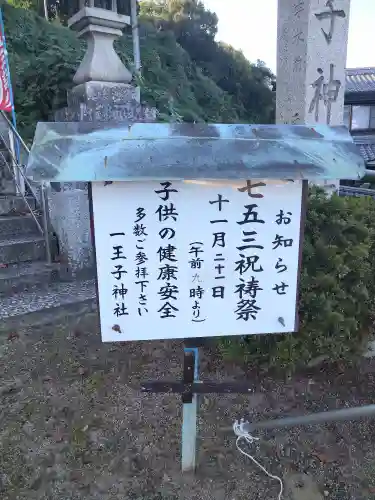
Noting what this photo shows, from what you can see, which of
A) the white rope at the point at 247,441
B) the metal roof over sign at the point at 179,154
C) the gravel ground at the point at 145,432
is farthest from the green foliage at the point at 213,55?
the white rope at the point at 247,441

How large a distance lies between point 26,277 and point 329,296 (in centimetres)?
335

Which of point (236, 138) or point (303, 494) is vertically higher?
point (236, 138)

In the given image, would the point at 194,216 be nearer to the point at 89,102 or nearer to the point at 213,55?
the point at 89,102

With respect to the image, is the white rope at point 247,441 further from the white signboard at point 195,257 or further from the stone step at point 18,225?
the stone step at point 18,225

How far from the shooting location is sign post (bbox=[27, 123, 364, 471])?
182 centimetres

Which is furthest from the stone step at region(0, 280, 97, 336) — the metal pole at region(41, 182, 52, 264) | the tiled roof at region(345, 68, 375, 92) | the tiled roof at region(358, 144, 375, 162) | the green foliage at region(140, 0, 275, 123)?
the green foliage at region(140, 0, 275, 123)

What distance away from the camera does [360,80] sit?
55.7ft

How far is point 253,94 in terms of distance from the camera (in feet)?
68.5

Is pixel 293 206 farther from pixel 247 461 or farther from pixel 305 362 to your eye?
pixel 247 461

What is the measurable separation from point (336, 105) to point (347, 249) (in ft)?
7.99

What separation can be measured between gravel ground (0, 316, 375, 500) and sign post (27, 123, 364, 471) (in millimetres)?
644

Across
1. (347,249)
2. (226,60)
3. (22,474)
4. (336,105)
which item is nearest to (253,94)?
(226,60)

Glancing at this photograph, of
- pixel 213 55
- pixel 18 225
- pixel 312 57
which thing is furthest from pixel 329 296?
pixel 213 55

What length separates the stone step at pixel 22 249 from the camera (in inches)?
192
